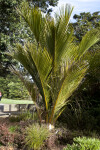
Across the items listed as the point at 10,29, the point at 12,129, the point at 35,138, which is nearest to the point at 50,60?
the point at 35,138

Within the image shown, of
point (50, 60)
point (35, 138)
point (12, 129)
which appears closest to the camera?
point (35, 138)

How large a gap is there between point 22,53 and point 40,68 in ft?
2.84

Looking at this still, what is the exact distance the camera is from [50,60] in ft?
15.9

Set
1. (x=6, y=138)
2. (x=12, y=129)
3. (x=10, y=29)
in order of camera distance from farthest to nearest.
Result: (x=10, y=29) < (x=12, y=129) < (x=6, y=138)

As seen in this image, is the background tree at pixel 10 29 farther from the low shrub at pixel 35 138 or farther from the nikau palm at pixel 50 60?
the low shrub at pixel 35 138

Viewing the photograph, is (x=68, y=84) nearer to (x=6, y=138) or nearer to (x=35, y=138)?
(x=35, y=138)

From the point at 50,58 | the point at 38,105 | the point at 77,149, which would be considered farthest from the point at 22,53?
the point at 77,149

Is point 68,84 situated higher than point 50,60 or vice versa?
point 50,60

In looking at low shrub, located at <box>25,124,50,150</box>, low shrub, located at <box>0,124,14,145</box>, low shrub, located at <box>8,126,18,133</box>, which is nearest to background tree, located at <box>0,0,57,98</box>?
low shrub, located at <box>8,126,18,133</box>

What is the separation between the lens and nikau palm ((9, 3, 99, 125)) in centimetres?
482

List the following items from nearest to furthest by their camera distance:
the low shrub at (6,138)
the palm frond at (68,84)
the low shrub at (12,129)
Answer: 1. the low shrub at (6,138)
2. the palm frond at (68,84)
3. the low shrub at (12,129)

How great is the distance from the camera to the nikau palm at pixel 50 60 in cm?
482

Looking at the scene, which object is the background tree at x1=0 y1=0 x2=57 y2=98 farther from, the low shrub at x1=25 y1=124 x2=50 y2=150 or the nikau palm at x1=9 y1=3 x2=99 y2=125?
the low shrub at x1=25 y1=124 x2=50 y2=150

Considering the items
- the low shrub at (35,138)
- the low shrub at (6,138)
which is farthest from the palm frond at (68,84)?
the low shrub at (6,138)
